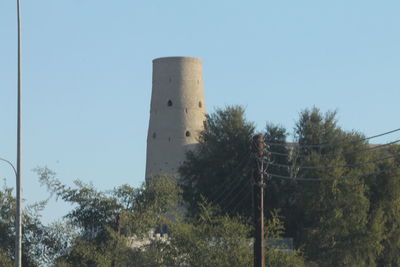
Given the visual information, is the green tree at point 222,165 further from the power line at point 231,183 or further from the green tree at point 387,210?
the green tree at point 387,210

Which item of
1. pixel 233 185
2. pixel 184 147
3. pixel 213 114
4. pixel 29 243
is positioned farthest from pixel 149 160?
pixel 29 243

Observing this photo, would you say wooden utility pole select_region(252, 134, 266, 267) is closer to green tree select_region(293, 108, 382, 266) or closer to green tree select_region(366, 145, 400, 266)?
green tree select_region(293, 108, 382, 266)

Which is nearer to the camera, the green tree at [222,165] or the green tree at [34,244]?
the green tree at [34,244]

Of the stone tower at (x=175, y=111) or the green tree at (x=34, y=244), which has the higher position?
the stone tower at (x=175, y=111)

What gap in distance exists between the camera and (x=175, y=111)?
8019 centimetres

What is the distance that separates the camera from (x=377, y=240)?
5431 cm

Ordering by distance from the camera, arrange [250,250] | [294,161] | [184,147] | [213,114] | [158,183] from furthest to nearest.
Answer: [184,147] → [213,114] → [294,161] → [158,183] → [250,250]

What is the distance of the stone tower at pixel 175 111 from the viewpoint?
79938mm

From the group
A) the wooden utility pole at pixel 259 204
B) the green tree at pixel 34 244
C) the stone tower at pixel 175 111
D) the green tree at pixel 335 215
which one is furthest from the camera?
the stone tower at pixel 175 111

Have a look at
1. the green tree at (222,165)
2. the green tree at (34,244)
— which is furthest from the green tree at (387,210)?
the green tree at (34,244)

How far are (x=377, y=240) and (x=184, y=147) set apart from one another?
2781 cm

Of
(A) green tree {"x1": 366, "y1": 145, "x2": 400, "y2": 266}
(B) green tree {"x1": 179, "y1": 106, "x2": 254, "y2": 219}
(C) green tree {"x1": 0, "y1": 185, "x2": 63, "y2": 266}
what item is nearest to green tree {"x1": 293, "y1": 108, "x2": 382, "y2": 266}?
(A) green tree {"x1": 366, "y1": 145, "x2": 400, "y2": 266}

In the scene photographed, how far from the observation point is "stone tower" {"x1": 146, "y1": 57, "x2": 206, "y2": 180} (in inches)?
3147

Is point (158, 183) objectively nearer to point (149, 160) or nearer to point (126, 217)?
point (126, 217)
